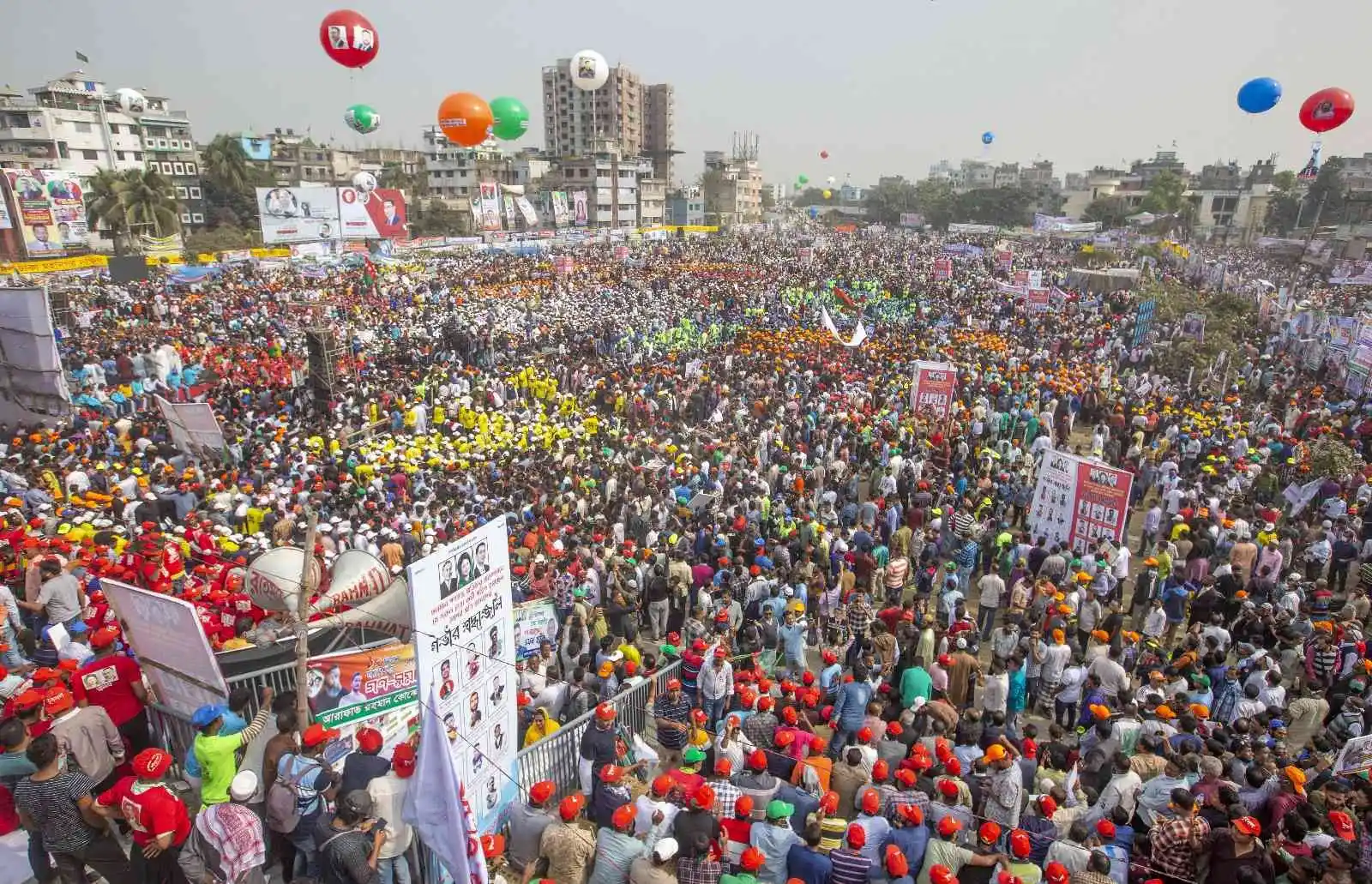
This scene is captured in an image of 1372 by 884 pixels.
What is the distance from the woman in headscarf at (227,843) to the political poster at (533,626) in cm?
301

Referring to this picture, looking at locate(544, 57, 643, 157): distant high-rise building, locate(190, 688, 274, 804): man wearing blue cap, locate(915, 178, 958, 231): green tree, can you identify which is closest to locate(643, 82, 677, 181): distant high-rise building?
locate(544, 57, 643, 157): distant high-rise building

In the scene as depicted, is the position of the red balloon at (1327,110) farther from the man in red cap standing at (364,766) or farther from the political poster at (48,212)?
the political poster at (48,212)

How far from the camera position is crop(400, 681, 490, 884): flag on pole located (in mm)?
3820

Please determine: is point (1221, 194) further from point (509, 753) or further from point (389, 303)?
point (509, 753)

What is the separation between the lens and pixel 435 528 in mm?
9781

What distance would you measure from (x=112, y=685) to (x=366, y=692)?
66.6 inches

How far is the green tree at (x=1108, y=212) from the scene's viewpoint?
65062 millimetres

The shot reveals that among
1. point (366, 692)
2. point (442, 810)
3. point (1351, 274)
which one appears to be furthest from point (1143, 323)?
point (442, 810)

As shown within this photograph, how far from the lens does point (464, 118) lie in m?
22.5

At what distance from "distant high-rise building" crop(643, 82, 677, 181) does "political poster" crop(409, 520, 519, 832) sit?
341 ft

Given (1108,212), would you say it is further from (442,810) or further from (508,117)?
(442,810)

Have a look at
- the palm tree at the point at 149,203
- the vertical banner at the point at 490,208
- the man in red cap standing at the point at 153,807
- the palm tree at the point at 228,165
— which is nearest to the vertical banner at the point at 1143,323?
the man in red cap standing at the point at 153,807

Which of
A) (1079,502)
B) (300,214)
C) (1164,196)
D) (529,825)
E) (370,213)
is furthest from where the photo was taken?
(1164,196)

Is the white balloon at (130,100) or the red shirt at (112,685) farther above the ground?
the white balloon at (130,100)
